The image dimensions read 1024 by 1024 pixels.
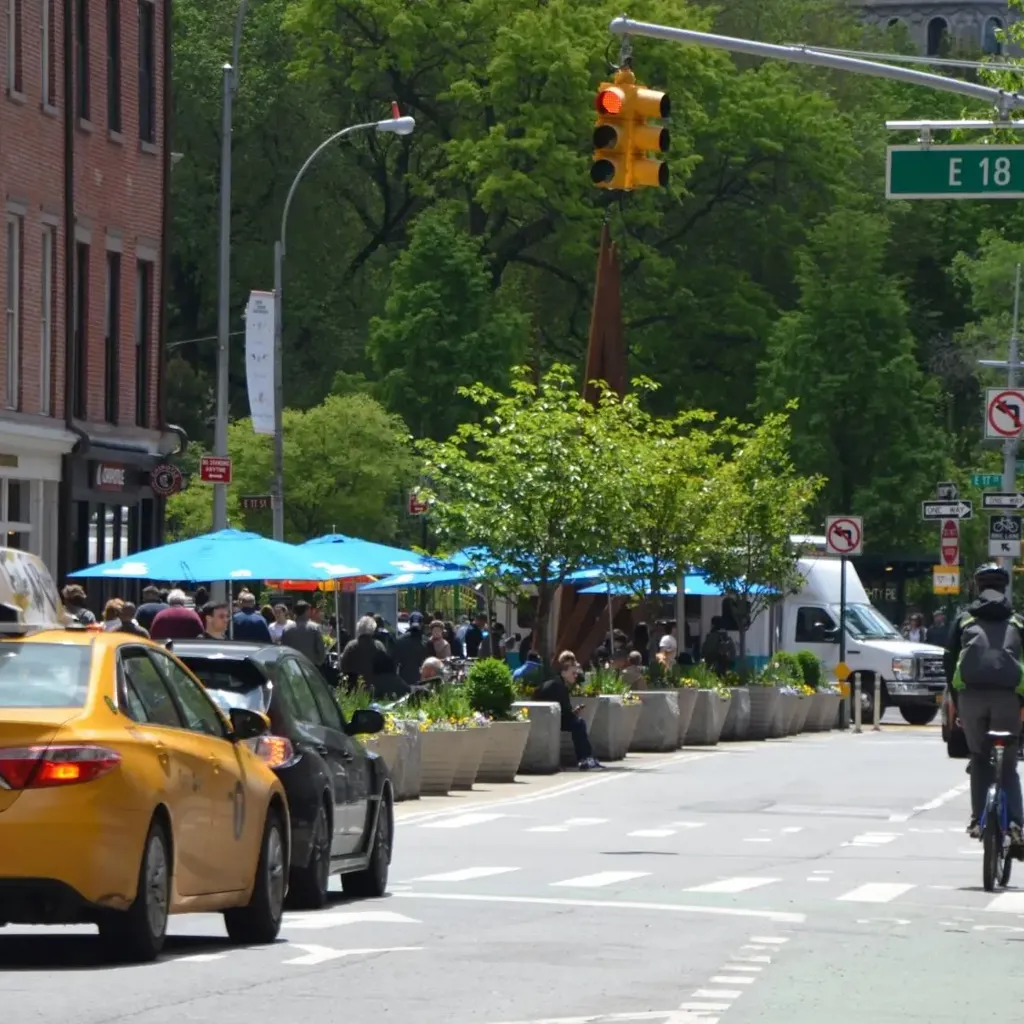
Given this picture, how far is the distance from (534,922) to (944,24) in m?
187

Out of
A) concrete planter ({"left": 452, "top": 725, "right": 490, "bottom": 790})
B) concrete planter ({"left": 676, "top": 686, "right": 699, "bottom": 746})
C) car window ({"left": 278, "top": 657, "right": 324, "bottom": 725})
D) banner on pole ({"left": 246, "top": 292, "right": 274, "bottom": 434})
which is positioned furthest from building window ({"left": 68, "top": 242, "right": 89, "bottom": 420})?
car window ({"left": 278, "top": 657, "right": 324, "bottom": 725})

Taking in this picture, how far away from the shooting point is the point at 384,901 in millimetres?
16578

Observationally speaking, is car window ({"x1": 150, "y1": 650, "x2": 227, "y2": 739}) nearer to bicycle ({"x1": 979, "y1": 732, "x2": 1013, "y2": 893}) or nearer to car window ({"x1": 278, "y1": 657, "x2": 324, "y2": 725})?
car window ({"x1": 278, "y1": 657, "x2": 324, "y2": 725})

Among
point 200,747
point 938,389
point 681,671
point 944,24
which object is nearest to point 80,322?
point 681,671

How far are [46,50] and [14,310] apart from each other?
360cm

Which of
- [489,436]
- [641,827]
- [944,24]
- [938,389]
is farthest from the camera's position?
[944,24]

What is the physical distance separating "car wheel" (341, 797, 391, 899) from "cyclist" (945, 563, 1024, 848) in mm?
3414

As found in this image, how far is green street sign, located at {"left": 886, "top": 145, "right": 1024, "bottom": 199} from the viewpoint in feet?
72.3

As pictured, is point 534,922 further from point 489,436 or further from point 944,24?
point 944,24

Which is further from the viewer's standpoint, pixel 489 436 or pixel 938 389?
pixel 938 389

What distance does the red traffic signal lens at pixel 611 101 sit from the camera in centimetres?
2100

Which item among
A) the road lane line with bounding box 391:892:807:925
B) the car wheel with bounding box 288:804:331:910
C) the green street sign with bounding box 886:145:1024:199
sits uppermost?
the green street sign with bounding box 886:145:1024:199

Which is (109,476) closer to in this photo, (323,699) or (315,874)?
(323,699)

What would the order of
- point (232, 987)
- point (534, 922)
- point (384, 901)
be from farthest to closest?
point (384, 901) → point (534, 922) → point (232, 987)
